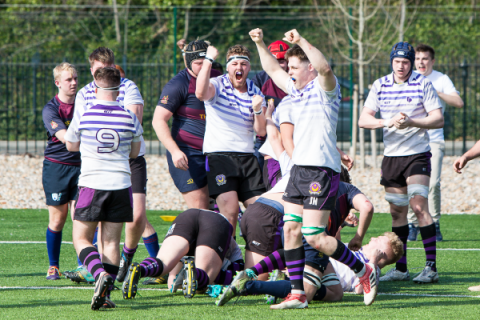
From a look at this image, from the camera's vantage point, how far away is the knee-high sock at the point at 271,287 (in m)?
4.18

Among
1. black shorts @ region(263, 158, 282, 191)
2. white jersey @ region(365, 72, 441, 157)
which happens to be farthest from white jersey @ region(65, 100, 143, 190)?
white jersey @ region(365, 72, 441, 157)

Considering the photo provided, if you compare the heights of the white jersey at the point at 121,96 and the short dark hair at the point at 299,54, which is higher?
the short dark hair at the point at 299,54

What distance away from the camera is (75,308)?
4188 mm

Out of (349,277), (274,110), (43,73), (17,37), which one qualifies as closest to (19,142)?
(43,73)

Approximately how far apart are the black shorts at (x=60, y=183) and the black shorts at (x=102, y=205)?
1326 millimetres

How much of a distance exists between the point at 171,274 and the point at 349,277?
145 cm

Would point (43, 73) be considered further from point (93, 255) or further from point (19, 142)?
point (93, 255)

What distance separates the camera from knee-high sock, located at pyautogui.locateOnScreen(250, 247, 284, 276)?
464cm

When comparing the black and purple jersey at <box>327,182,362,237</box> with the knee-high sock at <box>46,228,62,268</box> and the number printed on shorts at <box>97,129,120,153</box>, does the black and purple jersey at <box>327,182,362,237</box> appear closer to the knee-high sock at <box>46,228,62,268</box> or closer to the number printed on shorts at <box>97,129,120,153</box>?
the number printed on shorts at <box>97,129,120,153</box>

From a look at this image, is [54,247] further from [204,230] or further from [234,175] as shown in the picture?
[234,175]

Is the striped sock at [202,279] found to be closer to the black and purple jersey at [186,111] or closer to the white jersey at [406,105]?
the black and purple jersey at [186,111]

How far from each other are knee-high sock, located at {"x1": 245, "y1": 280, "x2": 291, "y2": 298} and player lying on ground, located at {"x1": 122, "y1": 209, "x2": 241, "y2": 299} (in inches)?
17.0

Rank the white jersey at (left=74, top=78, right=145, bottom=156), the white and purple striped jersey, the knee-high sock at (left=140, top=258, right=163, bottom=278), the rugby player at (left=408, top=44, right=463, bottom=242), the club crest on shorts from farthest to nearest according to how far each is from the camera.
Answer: the rugby player at (left=408, top=44, right=463, bottom=242), the white jersey at (left=74, top=78, right=145, bottom=156), the white and purple striped jersey, the knee-high sock at (left=140, top=258, right=163, bottom=278), the club crest on shorts

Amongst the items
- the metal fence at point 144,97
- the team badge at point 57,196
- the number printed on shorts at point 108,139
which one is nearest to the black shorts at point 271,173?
the number printed on shorts at point 108,139
